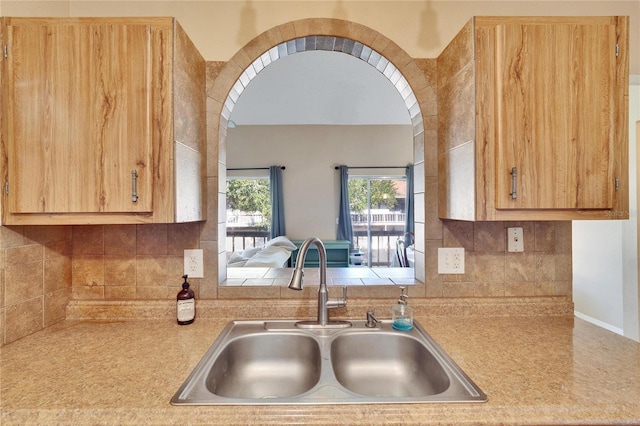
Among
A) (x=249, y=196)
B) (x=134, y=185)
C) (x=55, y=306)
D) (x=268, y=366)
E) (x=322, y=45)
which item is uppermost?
(x=322, y=45)

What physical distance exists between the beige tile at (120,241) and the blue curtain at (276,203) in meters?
3.51

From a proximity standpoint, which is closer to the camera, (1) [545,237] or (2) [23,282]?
(2) [23,282]

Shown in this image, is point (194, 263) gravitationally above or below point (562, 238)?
below

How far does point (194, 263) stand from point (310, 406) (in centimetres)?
88

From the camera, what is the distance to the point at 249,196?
5.22 m

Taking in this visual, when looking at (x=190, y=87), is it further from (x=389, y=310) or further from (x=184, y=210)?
(x=389, y=310)

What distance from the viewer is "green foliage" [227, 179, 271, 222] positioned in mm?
5195

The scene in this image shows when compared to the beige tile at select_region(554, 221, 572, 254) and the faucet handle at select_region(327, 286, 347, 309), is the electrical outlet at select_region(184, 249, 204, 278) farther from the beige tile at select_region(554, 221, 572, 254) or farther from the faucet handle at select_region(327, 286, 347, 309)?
the beige tile at select_region(554, 221, 572, 254)

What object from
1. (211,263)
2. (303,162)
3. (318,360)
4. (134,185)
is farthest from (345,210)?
(134,185)

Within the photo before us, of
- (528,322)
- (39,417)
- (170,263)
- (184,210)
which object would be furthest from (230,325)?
(528,322)

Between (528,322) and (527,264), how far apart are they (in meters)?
0.26

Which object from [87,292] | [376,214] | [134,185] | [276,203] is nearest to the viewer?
[134,185]

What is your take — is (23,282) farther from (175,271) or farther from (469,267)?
(469,267)

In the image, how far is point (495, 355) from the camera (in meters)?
1.05
